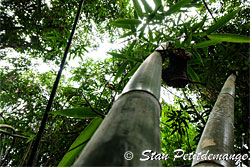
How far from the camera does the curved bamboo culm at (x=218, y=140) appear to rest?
537 millimetres

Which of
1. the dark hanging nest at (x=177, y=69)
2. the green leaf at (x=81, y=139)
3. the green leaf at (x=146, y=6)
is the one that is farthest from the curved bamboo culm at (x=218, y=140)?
the green leaf at (x=146, y=6)

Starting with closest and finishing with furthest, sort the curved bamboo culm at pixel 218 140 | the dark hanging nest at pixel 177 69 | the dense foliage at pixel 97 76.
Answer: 1. the curved bamboo culm at pixel 218 140
2. the dark hanging nest at pixel 177 69
3. the dense foliage at pixel 97 76

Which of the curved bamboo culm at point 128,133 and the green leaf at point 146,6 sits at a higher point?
the green leaf at point 146,6

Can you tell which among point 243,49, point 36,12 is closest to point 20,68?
point 36,12

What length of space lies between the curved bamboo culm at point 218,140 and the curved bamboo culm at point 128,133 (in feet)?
1.03

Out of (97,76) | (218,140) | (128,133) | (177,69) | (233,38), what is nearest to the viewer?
(128,133)

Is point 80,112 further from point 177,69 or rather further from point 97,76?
point 97,76

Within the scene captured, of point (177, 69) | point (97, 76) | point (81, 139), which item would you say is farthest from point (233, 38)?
point (97, 76)

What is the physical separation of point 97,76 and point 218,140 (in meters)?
2.68

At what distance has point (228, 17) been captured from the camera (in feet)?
2.85

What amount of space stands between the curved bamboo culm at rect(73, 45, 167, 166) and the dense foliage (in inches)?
27.1

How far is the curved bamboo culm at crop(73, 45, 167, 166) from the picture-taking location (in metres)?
0.24

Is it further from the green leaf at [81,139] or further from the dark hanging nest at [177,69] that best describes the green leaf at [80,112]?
the dark hanging nest at [177,69]

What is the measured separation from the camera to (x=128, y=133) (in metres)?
0.29
